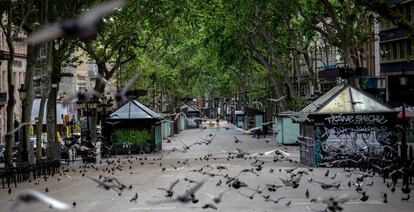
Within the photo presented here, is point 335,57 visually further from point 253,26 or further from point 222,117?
point 222,117

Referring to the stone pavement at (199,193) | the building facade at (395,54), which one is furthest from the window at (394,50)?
the stone pavement at (199,193)

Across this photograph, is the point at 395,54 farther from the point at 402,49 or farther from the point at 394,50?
the point at 402,49

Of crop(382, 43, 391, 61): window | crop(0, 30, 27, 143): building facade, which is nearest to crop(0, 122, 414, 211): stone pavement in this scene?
crop(382, 43, 391, 61): window

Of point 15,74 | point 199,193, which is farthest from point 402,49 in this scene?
point 199,193

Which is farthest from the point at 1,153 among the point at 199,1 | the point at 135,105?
the point at 199,1

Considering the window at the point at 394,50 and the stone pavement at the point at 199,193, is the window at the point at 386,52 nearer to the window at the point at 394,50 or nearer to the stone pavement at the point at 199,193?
the window at the point at 394,50

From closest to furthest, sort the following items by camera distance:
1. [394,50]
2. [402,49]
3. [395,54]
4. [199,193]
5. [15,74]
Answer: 1. [199,193]
2. [402,49]
3. [395,54]
4. [394,50]
5. [15,74]

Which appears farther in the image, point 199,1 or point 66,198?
point 199,1

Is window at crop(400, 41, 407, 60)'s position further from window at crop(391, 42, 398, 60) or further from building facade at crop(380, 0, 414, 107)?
window at crop(391, 42, 398, 60)

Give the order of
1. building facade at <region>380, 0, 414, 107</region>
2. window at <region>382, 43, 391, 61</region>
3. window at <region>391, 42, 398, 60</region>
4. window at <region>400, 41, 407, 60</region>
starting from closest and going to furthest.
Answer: building facade at <region>380, 0, 414, 107</region>, window at <region>400, 41, 407, 60</region>, window at <region>391, 42, 398, 60</region>, window at <region>382, 43, 391, 61</region>

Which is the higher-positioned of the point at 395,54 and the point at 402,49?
the point at 402,49

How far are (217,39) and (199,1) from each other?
16867 millimetres

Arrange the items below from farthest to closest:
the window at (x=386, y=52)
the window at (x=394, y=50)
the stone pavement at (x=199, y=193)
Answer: the window at (x=386, y=52) < the window at (x=394, y=50) < the stone pavement at (x=199, y=193)

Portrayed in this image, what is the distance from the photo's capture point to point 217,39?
57688 mm
